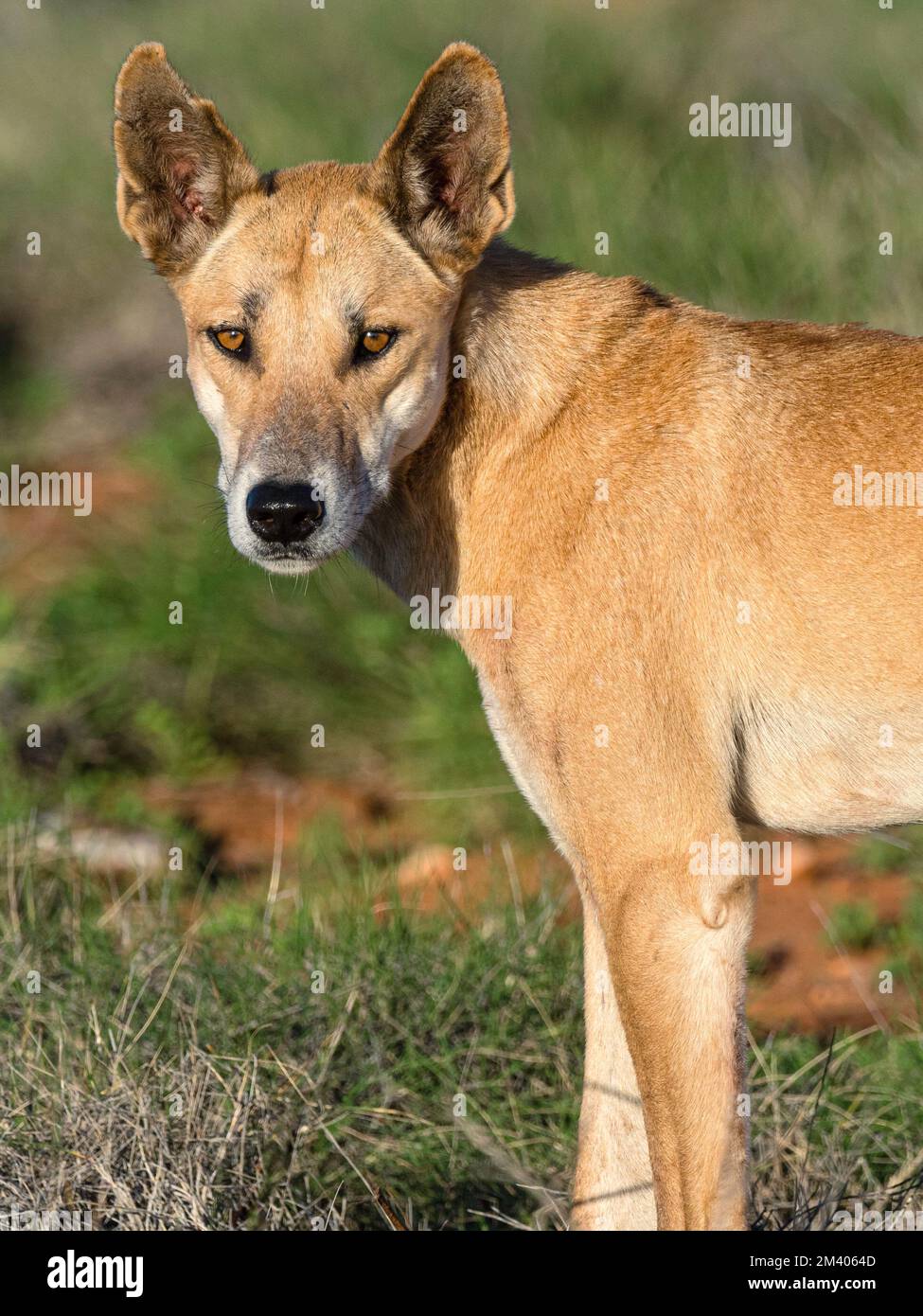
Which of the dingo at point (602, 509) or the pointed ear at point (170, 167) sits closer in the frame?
the dingo at point (602, 509)

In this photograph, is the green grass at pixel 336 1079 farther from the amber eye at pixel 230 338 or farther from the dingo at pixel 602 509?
the amber eye at pixel 230 338

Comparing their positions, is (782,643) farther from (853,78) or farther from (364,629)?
(853,78)

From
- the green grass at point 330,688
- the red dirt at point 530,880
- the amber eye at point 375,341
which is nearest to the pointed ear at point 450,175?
the amber eye at point 375,341

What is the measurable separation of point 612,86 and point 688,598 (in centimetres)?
913

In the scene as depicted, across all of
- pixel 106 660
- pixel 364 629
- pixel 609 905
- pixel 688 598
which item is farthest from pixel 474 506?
pixel 106 660

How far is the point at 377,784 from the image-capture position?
7578 millimetres

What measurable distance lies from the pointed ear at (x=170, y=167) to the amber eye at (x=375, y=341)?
576 mm

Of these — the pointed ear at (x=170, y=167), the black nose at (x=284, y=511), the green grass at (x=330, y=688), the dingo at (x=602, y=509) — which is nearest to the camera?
the dingo at (x=602, y=509)

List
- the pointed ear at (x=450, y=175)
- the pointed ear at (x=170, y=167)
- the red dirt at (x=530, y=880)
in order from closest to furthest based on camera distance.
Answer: the pointed ear at (x=450, y=175)
the pointed ear at (x=170, y=167)
the red dirt at (x=530, y=880)

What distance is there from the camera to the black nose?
3607 millimetres

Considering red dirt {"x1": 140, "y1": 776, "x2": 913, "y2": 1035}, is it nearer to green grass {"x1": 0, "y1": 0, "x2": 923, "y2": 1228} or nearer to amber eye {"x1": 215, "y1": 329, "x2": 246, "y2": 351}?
green grass {"x1": 0, "y1": 0, "x2": 923, "y2": 1228}

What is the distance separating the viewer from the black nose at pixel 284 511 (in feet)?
11.8

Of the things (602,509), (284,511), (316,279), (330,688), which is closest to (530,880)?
(330,688)

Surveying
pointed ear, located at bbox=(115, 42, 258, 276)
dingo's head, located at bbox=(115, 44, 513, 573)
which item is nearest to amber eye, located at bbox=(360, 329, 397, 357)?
dingo's head, located at bbox=(115, 44, 513, 573)
